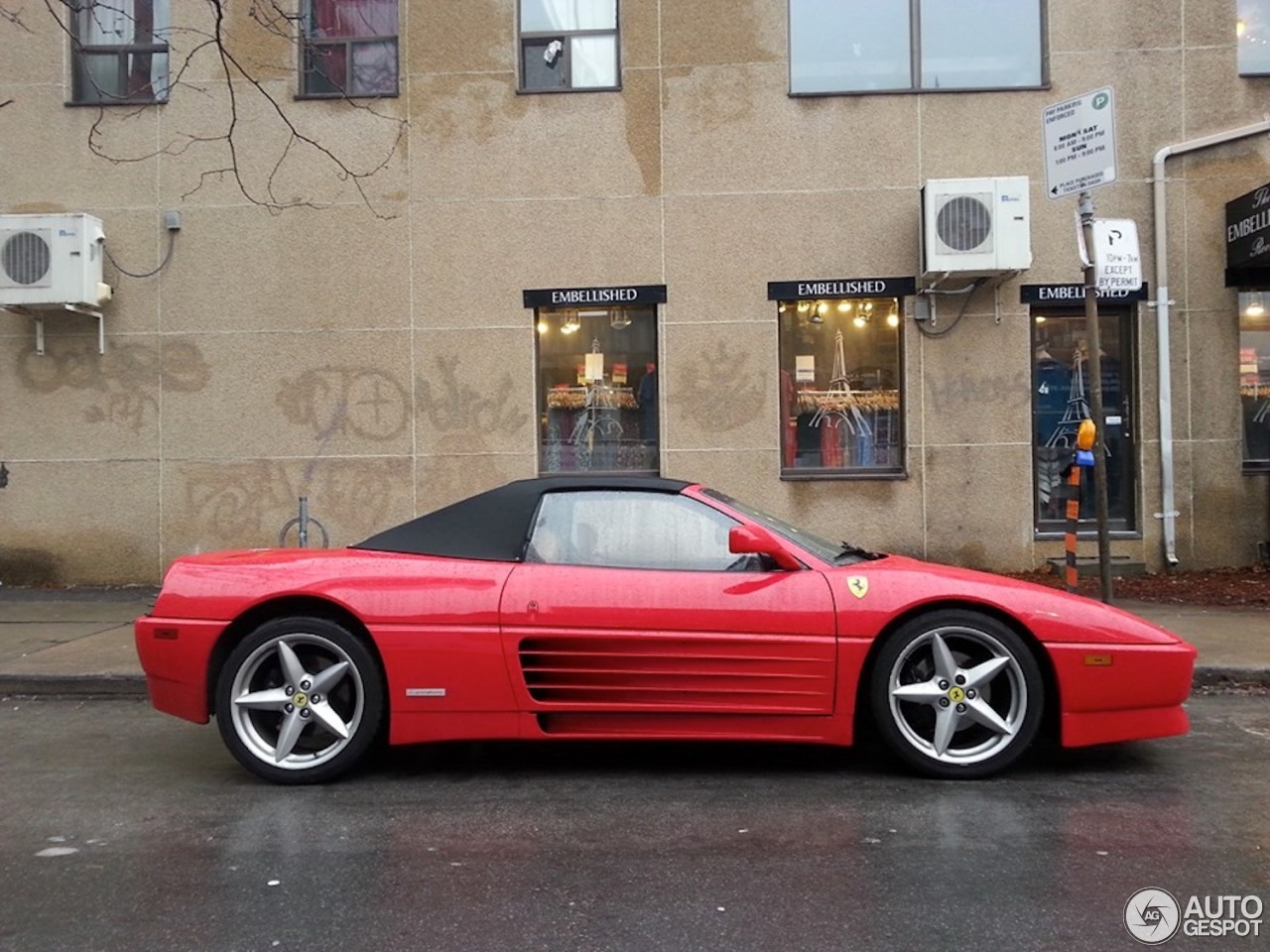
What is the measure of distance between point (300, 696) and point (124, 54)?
8671 mm

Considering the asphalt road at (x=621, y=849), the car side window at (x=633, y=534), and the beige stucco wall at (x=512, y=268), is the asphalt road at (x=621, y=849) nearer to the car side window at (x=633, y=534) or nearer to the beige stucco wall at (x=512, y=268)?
the car side window at (x=633, y=534)

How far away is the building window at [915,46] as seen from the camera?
399 inches

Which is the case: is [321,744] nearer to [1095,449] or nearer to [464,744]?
[464,744]

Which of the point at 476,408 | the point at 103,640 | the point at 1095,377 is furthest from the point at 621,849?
the point at 476,408

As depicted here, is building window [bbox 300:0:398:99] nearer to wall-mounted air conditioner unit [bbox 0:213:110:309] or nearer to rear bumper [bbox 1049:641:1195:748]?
wall-mounted air conditioner unit [bbox 0:213:110:309]

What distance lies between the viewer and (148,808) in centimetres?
444

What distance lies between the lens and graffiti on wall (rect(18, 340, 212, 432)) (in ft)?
33.8

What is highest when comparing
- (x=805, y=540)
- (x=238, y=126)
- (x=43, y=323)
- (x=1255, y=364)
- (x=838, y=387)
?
(x=238, y=126)

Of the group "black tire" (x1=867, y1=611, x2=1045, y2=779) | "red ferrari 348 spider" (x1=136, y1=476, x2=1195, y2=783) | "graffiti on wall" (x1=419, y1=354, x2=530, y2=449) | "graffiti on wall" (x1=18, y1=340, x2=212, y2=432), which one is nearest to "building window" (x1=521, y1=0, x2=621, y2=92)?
"graffiti on wall" (x1=419, y1=354, x2=530, y2=449)

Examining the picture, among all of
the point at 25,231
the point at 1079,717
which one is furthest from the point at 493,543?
the point at 25,231

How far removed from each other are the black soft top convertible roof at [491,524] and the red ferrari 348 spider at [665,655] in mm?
83

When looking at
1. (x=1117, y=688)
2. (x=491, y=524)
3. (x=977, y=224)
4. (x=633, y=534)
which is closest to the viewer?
(x=1117, y=688)

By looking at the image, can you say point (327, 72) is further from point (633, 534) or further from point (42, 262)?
point (633, 534)

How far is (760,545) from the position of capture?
457cm
